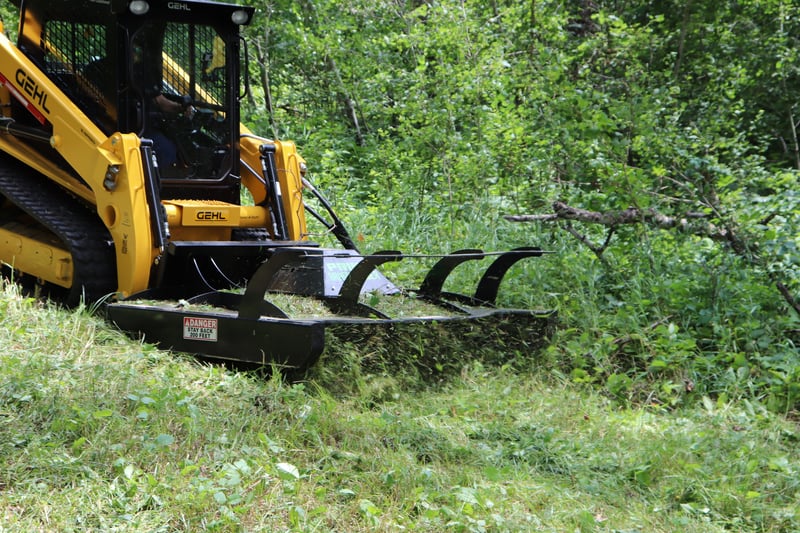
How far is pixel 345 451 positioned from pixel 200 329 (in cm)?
147

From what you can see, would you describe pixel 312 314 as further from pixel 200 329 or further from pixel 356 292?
pixel 200 329

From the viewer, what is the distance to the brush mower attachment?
5.09 meters

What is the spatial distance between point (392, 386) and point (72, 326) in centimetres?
195

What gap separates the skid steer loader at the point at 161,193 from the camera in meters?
5.62

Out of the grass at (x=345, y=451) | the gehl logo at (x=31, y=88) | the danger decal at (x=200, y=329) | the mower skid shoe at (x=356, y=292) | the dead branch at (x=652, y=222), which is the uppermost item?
the gehl logo at (x=31, y=88)

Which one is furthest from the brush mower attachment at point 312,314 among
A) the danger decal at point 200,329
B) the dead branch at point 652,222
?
the dead branch at point 652,222

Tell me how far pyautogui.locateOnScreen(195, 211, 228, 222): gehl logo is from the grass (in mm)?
926

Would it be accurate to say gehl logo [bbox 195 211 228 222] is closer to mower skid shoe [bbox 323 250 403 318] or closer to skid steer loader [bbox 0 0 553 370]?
skid steer loader [bbox 0 0 553 370]

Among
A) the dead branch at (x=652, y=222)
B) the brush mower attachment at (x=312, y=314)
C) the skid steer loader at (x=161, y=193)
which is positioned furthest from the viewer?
the dead branch at (x=652, y=222)

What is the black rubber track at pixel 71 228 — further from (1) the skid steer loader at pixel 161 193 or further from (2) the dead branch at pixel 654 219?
(2) the dead branch at pixel 654 219

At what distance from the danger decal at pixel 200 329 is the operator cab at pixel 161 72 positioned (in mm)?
1164

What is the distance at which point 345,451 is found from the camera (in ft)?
14.1

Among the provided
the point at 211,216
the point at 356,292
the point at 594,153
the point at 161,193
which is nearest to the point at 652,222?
the point at 594,153

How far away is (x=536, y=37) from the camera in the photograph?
9273 mm
